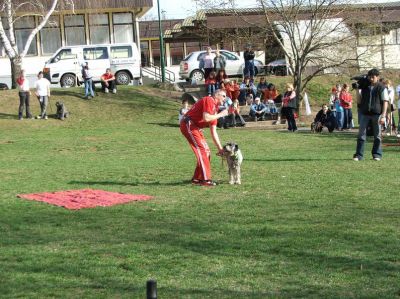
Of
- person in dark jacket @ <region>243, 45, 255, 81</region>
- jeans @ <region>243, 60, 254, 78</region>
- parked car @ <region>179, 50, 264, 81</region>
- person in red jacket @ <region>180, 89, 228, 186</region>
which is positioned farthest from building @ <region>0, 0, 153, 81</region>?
person in red jacket @ <region>180, 89, 228, 186</region>

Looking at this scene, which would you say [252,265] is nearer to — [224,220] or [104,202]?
[224,220]

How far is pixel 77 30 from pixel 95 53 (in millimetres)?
10471

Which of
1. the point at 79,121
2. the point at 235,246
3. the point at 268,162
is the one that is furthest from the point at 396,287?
the point at 79,121

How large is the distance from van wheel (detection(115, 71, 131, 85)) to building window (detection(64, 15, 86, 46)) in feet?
33.6

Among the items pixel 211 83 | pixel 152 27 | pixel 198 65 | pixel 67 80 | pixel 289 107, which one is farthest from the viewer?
pixel 152 27

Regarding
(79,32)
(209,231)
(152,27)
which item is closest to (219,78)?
(79,32)

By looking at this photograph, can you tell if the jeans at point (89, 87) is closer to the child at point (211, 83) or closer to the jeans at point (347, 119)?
the child at point (211, 83)

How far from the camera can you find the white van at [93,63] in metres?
36.6

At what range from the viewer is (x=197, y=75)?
38.1m

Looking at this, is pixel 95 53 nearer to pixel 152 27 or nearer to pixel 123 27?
pixel 123 27

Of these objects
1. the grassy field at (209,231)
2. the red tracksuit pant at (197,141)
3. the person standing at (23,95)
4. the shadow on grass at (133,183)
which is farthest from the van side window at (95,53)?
the red tracksuit pant at (197,141)

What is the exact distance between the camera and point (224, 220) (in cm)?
978

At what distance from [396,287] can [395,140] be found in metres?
17.1

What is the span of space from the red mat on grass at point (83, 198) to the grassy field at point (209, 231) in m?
0.27
